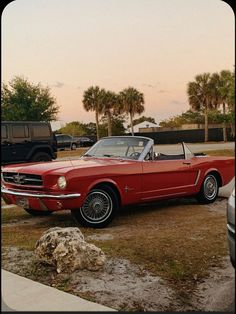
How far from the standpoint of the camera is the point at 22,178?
17.0 ft

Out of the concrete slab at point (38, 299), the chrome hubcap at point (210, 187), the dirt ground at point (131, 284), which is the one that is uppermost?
the chrome hubcap at point (210, 187)

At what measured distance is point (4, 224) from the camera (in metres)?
5.37

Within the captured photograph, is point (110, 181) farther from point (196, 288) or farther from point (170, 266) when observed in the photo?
point (196, 288)

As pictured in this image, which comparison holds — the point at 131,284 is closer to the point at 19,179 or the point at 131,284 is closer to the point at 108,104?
the point at 19,179

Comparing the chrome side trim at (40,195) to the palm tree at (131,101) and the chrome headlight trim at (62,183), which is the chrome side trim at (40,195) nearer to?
the chrome headlight trim at (62,183)

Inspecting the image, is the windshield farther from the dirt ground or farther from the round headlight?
the dirt ground

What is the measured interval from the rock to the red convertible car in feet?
3.85

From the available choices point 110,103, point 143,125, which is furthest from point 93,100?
point 143,125

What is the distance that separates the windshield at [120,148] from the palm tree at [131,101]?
0.95 feet

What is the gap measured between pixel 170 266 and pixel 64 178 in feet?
5.58

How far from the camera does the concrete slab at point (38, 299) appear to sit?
8.50 ft

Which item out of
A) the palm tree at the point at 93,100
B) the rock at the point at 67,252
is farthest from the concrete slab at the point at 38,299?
the palm tree at the point at 93,100

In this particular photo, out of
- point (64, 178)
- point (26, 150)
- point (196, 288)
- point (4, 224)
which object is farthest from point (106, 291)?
point (26, 150)

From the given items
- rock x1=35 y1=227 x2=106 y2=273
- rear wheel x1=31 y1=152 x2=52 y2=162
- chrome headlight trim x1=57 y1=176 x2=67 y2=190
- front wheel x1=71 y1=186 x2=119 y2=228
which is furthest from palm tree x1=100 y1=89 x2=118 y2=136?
rear wheel x1=31 y1=152 x2=52 y2=162
